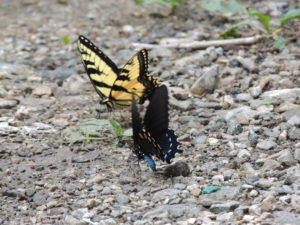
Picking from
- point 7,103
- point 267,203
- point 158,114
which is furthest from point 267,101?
point 7,103

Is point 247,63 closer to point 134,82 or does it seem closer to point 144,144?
point 134,82

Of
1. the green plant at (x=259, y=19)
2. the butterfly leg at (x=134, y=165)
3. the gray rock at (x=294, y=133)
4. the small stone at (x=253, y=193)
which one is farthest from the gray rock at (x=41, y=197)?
the green plant at (x=259, y=19)

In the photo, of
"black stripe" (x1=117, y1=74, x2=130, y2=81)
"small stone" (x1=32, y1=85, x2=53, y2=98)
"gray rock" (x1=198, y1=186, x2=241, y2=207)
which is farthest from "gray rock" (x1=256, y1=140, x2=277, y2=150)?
"small stone" (x1=32, y1=85, x2=53, y2=98)

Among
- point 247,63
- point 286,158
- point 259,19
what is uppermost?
point 259,19

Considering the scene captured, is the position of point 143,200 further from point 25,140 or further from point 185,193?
point 25,140

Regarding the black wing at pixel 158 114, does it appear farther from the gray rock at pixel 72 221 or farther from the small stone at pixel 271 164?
the gray rock at pixel 72 221
